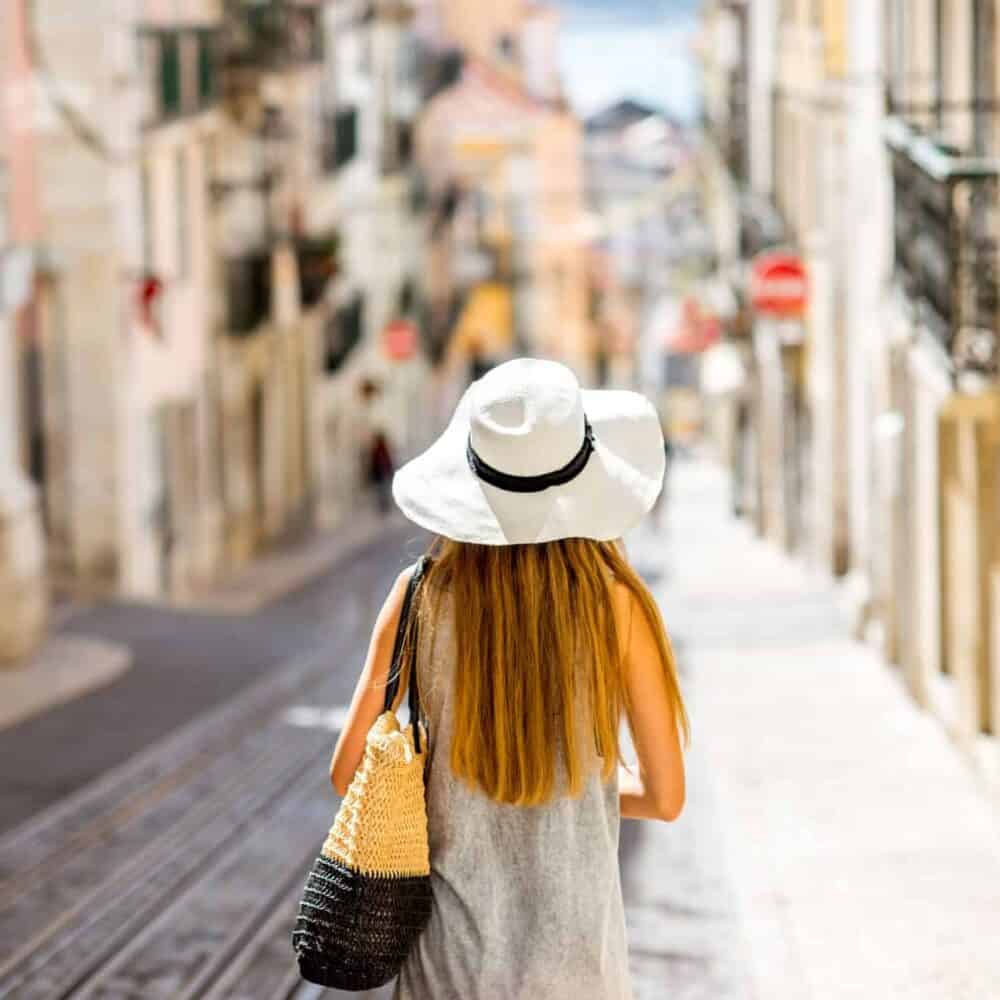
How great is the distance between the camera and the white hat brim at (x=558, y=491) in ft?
11.5

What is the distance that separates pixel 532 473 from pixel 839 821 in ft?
24.0

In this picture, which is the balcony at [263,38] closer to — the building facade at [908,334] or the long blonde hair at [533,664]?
the building facade at [908,334]

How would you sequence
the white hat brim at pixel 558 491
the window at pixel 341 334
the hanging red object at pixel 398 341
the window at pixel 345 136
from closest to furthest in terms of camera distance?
the white hat brim at pixel 558 491
the window at pixel 341 334
the window at pixel 345 136
the hanging red object at pixel 398 341

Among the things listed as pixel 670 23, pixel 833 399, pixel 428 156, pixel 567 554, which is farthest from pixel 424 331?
pixel 567 554

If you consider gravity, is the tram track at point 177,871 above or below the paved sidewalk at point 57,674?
above

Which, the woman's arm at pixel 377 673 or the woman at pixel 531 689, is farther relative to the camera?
the woman's arm at pixel 377 673

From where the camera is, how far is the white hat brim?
3514mm

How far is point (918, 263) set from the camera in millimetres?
12477

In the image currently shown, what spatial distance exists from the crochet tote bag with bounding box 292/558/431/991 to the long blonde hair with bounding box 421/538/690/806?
93 millimetres

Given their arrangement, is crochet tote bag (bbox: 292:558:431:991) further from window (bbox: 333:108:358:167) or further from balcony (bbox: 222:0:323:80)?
window (bbox: 333:108:358:167)

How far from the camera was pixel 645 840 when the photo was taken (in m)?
10.3

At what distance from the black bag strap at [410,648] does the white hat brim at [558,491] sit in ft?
0.32

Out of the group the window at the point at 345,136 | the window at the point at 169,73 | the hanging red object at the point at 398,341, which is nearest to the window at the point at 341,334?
the window at the point at 345,136

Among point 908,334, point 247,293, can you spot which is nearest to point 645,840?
point 908,334
